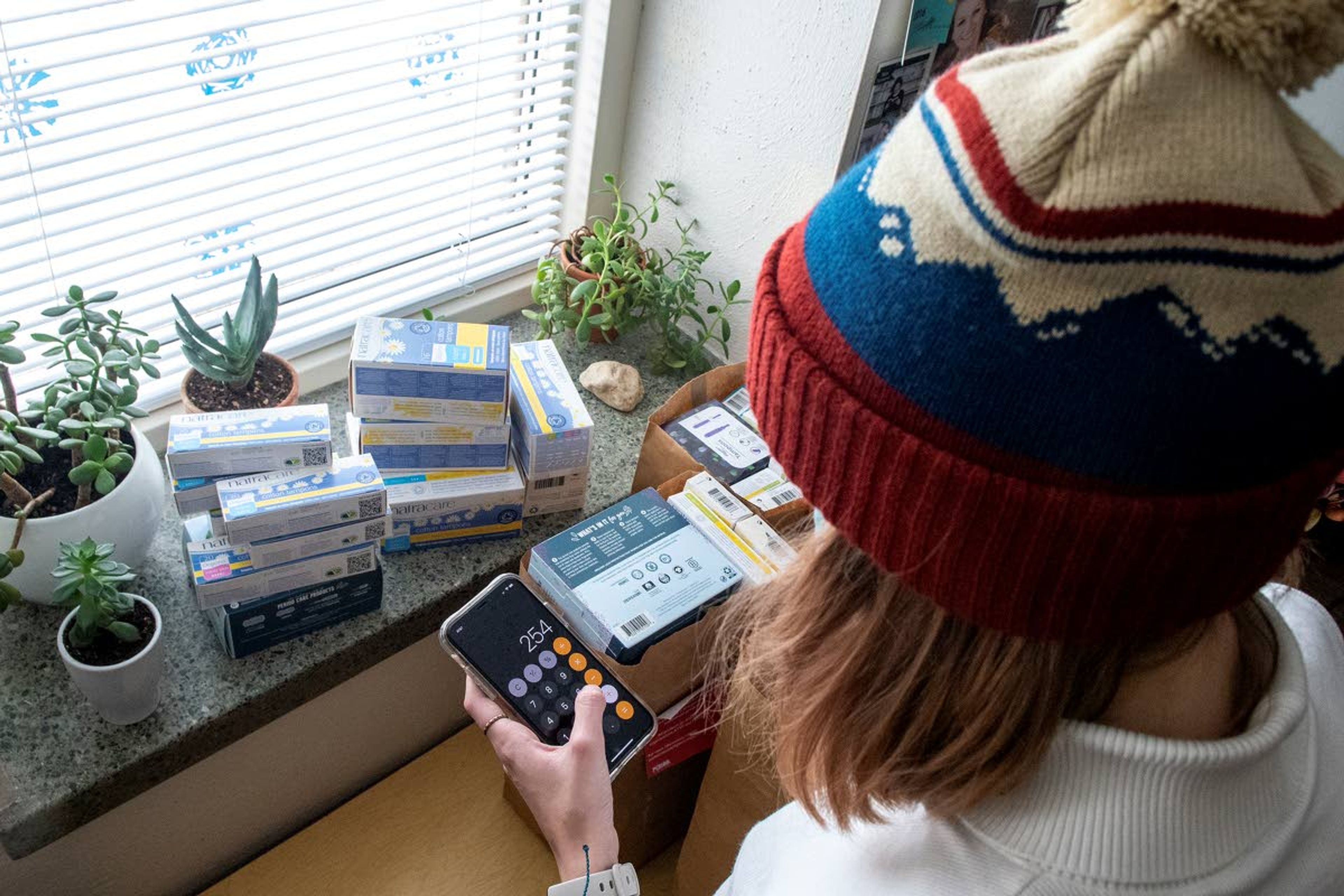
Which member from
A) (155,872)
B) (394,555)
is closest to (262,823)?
(155,872)

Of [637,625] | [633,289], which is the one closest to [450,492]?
[637,625]

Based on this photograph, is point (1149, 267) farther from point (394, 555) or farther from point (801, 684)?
point (394, 555)

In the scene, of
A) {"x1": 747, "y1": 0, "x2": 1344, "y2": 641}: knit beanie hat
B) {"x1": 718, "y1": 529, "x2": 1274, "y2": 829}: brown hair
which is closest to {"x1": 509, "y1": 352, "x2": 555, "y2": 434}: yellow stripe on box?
{"x1": 718, "y1": 529, "x2": 1274, "y2": 829}: brown hair

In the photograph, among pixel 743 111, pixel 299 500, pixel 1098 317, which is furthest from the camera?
pixel 743 111

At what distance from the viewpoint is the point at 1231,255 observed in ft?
1.45

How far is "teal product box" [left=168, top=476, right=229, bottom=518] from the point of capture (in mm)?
990

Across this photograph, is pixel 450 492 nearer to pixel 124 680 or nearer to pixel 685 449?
pixel 685 449

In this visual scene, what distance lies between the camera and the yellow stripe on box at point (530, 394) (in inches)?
45.9

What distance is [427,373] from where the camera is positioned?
109 cm

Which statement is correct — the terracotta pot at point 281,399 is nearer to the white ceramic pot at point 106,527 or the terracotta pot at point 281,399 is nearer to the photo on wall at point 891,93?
the white ceramic pot at point 106,527

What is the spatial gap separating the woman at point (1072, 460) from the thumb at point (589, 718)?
0.96 ft

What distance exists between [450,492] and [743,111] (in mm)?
594

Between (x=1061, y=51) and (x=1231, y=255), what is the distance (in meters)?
0.13

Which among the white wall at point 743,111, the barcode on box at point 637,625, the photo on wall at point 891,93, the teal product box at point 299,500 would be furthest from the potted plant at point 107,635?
the photo on wall at point 891,93
